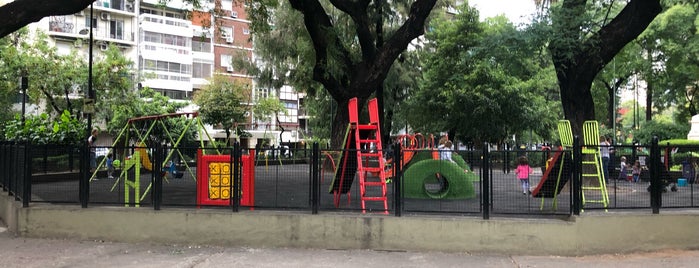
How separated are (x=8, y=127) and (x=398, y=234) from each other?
56.2 feet

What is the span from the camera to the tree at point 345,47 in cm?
1691

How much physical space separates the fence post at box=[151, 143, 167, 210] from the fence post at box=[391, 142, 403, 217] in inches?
154

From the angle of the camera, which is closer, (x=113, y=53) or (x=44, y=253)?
(x=44, y=253)

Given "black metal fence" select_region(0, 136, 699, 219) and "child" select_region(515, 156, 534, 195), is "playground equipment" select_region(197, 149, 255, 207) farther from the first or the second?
"child" select_region(515, 156, 534, 195)

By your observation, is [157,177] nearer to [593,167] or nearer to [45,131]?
[593,167]

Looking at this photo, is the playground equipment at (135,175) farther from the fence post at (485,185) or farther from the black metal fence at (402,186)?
the fence post at (485,185)

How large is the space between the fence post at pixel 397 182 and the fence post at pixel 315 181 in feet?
4.08

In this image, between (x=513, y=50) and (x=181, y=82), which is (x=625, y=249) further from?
(x=181, y=82)

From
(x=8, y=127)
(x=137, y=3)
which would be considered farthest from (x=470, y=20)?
(x=137, y=3)

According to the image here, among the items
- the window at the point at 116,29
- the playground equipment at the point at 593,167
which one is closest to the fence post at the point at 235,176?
the playground equipment at the point at 593,167

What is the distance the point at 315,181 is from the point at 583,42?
27.8 ft

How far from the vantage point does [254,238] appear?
8.51 metres

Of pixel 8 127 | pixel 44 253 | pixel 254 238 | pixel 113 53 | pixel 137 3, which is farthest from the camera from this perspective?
pixel 137 3

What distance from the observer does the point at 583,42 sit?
43.6ft
